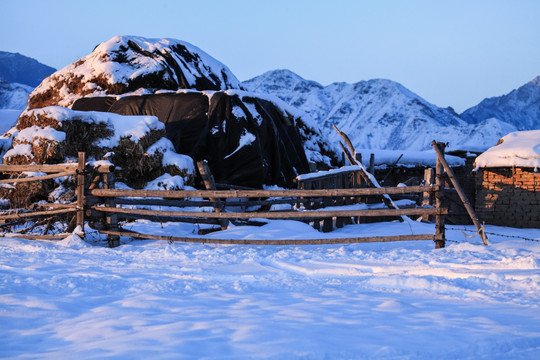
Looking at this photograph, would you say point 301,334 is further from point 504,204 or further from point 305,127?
point 305,127

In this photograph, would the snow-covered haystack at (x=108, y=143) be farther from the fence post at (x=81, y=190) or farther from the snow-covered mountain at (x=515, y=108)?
the snow-covered mountain at (x=515, y=108)

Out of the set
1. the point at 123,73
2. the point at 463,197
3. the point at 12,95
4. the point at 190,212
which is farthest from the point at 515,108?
the point at 190,212

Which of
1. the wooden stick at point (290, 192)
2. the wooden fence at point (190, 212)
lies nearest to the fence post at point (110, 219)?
the wooden fence at point (190, 212)

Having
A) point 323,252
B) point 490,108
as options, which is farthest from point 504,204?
point 490,108

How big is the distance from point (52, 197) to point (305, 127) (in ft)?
32.6

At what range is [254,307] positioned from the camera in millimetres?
4191

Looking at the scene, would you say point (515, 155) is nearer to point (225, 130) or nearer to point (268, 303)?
point (225, 130)

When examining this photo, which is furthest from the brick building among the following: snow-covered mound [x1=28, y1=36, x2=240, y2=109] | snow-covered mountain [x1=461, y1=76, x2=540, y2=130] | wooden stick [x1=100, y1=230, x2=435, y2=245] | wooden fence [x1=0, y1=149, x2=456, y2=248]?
snow-covered mountain [x1=461, y1=76, x2=540, y2=130]

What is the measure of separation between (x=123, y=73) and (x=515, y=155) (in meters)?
12.6

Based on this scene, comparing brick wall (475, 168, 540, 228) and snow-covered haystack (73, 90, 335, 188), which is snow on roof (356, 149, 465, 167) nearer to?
brick wall (475, 168, 540, 228)

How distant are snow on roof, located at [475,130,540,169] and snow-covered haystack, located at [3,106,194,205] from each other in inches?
344

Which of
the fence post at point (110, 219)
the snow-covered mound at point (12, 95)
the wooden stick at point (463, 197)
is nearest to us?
the wooden stick at point (463, 197)

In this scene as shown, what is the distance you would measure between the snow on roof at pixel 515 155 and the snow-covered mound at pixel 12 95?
195ft

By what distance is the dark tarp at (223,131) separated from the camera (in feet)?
48.9
